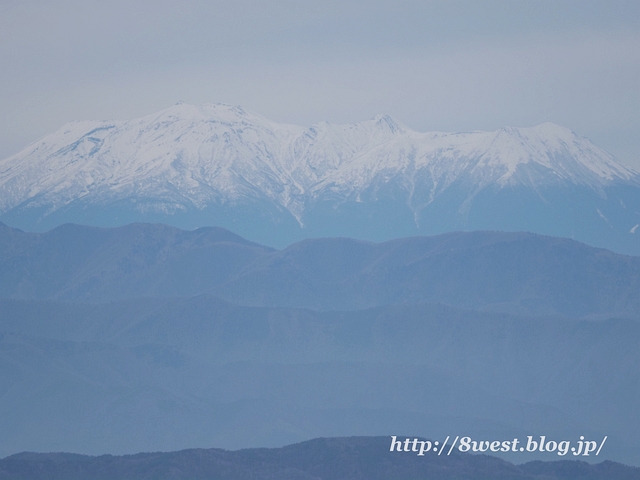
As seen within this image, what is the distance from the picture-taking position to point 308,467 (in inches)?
3479

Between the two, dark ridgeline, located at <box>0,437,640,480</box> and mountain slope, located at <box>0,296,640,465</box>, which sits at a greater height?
mountain slope, located at <box>0,296,640,465</box>

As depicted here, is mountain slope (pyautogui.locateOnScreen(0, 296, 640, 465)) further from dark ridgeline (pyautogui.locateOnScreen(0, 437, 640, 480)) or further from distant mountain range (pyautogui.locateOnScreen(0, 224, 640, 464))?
dark ridgeline (pyautogui.locateOnScreen(0, 437, 640, 480))

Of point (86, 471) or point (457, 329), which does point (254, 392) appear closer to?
point (457, 329)

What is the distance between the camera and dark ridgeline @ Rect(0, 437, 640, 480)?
8569cm

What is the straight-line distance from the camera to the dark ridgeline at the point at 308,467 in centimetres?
8569

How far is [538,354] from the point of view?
173750 mm

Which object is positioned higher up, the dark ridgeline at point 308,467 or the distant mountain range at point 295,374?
the distant mountain range at point 295,374

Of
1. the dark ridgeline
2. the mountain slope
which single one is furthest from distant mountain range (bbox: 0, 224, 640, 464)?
the dark ridgeline

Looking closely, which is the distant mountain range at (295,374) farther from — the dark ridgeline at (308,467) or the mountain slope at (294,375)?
the dark ridgeline at (308,467)

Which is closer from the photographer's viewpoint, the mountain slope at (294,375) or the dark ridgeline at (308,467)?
the dark ridgeline at (308,467)

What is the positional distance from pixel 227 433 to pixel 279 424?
17.2 ft

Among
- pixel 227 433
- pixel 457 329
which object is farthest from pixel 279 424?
pixel 457 329

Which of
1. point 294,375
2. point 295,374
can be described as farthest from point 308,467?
point 295,374

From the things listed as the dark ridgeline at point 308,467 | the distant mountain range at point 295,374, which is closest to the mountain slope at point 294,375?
the distant mountain range at point 295,374
